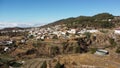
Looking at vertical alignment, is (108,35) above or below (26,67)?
above

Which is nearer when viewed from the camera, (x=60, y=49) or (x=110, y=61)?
(x=110, y=61)

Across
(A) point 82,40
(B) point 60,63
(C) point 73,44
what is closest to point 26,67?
(B) point 60,63

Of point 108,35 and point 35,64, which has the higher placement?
point 108,35

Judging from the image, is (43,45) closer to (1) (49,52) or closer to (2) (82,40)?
(1) (49,52)

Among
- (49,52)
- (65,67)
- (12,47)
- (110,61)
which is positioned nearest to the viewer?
(110,61)

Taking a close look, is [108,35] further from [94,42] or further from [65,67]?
[65,67]

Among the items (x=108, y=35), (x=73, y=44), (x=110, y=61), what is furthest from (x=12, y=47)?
(x=110, y=61)

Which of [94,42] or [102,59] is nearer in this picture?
[102,59]

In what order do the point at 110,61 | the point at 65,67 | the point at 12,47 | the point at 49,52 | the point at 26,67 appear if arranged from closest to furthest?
the point at 110,61 < the point at 65,67 < the point at 26,67 < the point at 49,52 < the point at 12,47

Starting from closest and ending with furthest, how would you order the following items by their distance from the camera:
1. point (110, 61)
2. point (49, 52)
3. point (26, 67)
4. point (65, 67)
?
point (110, 61)
point (65, 67)
point (26, 67)
point (49, 52)
